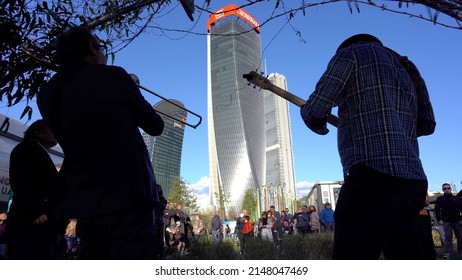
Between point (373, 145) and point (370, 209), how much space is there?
0.28 meters

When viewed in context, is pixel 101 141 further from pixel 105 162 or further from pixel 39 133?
pixel 39 133

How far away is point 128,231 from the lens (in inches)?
62.1

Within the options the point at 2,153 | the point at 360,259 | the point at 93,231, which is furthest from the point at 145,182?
the point at 2,153

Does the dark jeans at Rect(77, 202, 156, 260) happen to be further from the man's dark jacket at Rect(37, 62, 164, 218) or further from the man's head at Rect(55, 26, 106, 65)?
the man's head at Rect(55, 26, 106, 65)

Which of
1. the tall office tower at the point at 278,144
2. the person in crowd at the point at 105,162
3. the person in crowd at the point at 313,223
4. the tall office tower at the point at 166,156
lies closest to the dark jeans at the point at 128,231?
the person in crowd at the point at 105,162

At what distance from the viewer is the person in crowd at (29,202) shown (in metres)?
2.77

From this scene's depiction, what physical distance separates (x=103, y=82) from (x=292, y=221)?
17.5 m

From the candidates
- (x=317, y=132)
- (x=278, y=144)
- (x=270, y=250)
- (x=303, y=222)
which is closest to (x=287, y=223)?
(x=303, y=222)

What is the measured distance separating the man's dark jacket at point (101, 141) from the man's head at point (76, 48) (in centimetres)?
11

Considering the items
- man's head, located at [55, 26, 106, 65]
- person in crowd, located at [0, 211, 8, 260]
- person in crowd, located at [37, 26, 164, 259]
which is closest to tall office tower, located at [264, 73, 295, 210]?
person in crowd, located at [0, 211, 8, 260]

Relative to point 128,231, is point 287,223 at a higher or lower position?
higher

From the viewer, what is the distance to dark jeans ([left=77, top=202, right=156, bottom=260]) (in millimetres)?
1578

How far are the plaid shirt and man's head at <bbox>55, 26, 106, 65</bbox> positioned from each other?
112 centimetres

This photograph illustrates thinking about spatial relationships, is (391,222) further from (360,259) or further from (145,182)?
(145,182)
